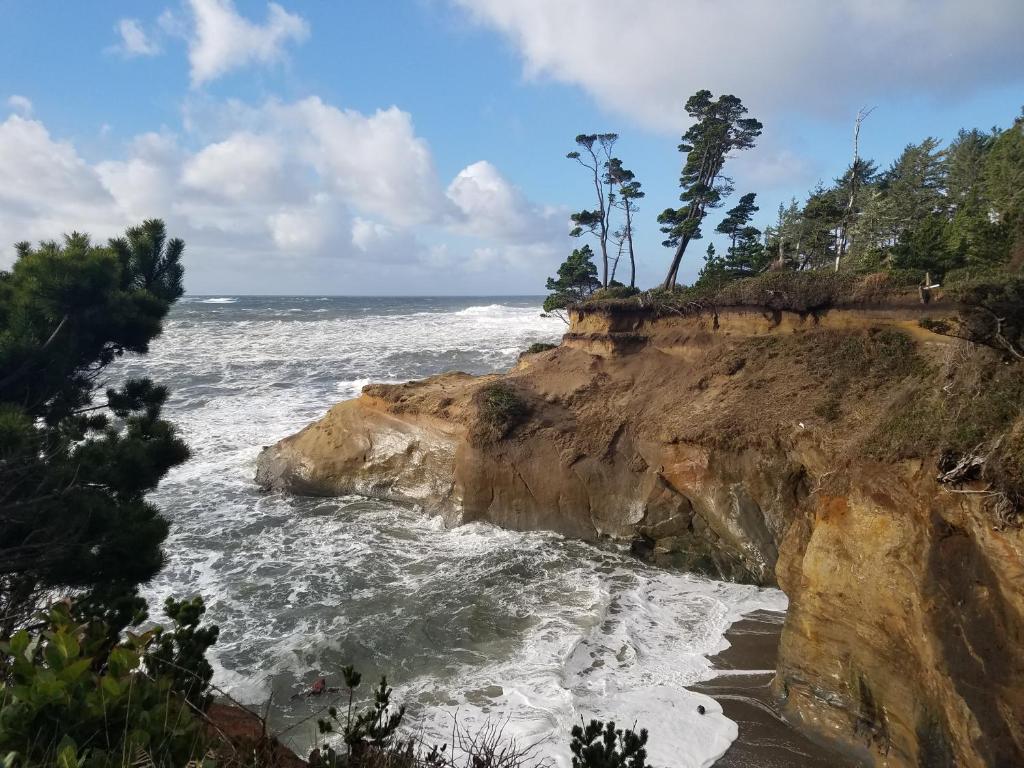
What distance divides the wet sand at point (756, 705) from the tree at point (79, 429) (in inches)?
280

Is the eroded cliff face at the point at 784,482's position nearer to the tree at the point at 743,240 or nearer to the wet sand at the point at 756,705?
the wet sand at the point at 756,705

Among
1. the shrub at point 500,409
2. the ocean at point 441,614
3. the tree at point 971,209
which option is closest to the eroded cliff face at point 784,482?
the shrub at point 500,409

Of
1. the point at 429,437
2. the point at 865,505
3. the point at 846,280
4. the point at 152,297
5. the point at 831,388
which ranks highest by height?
the point at 846,280

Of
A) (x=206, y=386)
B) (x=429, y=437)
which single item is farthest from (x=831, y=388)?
(x=206, y=386)

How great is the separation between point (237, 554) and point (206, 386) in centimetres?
1770

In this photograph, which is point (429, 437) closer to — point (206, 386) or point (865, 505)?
point (865, 505)

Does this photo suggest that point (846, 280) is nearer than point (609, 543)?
No

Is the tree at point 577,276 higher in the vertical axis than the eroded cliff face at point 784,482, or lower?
higher

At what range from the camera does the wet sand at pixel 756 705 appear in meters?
6.91

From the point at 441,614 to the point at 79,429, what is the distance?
6158 millimetres

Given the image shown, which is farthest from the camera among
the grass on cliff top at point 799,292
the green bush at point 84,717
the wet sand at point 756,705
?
the grass on cliff top at point 799,292

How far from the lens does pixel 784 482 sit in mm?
11219

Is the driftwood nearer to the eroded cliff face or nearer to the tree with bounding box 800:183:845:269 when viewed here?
the eroded cliff face

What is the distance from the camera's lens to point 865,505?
7.53 meters
